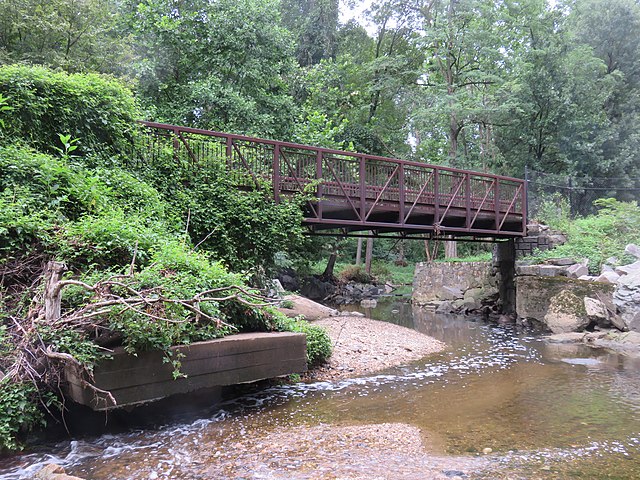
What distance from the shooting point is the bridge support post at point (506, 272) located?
56.7 feet

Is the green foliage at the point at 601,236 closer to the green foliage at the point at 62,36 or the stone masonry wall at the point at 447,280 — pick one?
the stone masonry wall at the point at 447,280

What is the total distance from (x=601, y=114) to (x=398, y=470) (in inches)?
974

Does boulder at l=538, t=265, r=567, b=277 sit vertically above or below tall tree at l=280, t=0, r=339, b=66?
below

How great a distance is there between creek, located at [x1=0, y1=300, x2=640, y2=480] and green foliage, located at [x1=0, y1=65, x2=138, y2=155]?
5.29 meters

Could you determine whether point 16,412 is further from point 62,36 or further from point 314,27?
point 314,27

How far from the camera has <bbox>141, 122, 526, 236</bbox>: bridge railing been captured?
393 inches

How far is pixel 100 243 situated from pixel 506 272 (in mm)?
15493

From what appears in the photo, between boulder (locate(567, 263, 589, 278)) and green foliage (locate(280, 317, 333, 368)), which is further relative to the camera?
boulder (locate(567, 263, 589, 278))

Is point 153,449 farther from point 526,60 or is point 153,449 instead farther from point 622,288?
point 526,60

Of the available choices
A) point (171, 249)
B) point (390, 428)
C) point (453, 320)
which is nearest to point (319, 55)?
point (453, 320)

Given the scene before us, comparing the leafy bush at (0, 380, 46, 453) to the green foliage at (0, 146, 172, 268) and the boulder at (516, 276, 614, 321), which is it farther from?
the boulder at (516, 276, 614, 321)

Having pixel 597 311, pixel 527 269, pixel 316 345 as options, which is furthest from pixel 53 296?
pixel 527 269

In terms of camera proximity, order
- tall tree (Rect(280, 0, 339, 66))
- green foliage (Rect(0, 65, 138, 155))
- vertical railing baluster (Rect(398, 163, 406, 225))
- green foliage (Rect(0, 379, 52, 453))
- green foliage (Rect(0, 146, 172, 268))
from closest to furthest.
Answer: green foliage (Rect(0, 379, 52, 453))
green foliage (Rect(0, 146, 172, 268))
green foliage (Rect(0, 65, 138, 155))
vertical railing baluster (Rect(398, 163, 406, 225))
tall tree (Rect(280, 0, 339, 66))

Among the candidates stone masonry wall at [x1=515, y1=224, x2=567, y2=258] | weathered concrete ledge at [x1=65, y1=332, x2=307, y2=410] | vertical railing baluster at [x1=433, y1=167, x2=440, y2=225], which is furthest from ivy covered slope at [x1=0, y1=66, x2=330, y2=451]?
stone masonry wall at [x1=515, y1=224, x2=567, y2=258]
